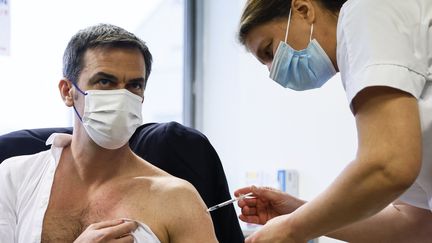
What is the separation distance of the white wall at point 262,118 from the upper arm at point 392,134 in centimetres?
151

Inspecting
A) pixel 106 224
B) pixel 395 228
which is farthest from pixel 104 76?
pixel 395 228

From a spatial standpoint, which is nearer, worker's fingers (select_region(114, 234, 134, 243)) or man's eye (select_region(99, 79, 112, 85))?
worker's fingers (select_region(114, 234, 134, 243))

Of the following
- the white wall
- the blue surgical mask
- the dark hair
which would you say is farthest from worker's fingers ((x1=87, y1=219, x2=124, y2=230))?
the white wall

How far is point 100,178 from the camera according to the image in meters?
1.77

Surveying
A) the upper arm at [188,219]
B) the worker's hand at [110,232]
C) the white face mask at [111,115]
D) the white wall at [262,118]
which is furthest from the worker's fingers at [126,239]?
the white wall at [262,118]

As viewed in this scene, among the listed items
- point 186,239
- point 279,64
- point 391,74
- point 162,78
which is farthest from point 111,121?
point 162,78

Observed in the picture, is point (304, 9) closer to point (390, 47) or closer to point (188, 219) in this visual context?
point (390, 47)

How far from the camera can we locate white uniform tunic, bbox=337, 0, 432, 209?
1011 millimetres

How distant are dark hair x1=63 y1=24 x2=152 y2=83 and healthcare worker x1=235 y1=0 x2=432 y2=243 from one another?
22.8 inches

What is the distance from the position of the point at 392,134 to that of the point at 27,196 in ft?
3.61

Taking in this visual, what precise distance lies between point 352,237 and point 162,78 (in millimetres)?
2110

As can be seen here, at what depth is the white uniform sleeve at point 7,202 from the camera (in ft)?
5.23

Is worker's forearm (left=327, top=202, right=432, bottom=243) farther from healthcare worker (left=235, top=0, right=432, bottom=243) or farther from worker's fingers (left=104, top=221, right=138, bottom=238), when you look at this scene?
worker's fingers (left=104, top=221, right=138, bottom=238)

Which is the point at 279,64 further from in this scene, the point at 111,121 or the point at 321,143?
the point at 321,143
